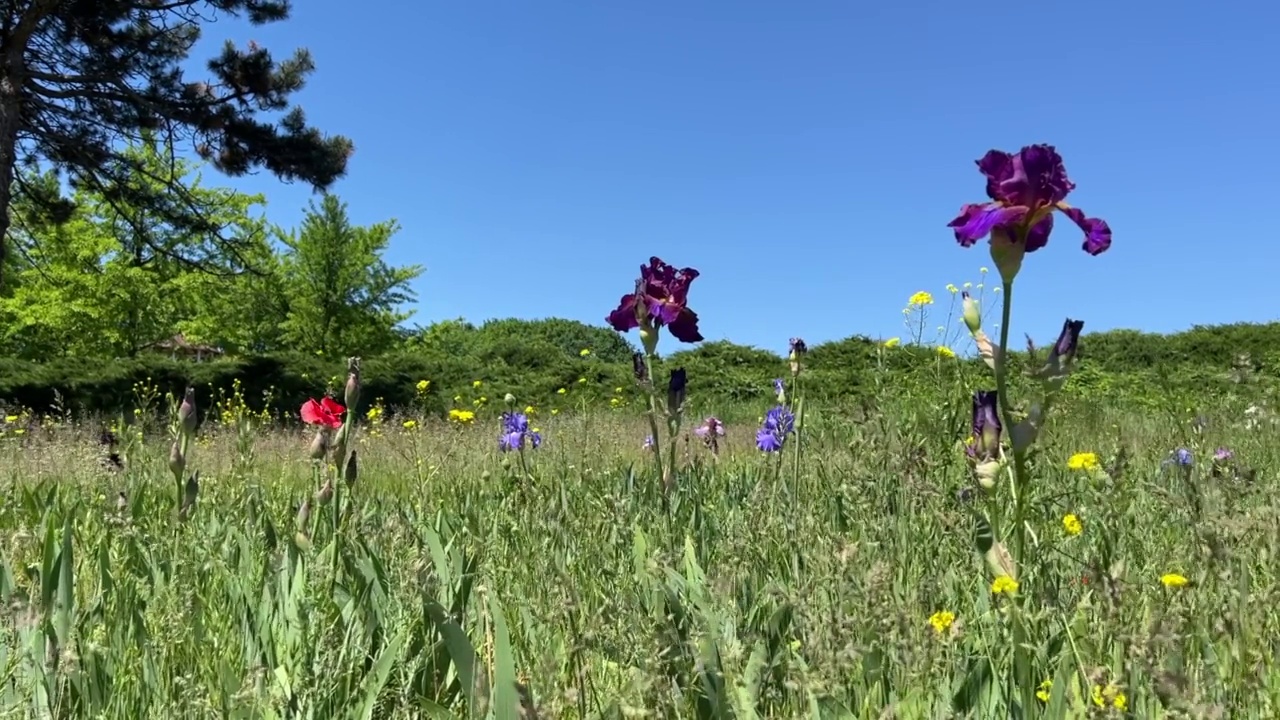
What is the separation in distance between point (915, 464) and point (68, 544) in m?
1.83

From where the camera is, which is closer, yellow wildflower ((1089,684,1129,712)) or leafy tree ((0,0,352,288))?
yellow wildflower ((1089,684,1129,712))

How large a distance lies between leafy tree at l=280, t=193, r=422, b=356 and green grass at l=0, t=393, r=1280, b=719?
57.9 feet

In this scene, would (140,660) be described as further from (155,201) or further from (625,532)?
(155,201)

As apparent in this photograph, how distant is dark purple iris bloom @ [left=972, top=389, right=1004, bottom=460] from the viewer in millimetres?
1440

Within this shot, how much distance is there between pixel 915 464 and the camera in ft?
6.03

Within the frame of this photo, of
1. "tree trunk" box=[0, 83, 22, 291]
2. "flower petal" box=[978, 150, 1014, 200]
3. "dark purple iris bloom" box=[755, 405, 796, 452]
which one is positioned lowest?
"dark purple iris bloom" box=[755, 405, 796, 452]

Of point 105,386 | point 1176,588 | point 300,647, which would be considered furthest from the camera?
point 105,386

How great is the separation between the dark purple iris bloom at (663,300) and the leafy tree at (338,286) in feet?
58.1

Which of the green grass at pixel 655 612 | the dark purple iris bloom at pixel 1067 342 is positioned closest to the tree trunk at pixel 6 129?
the green grass at pixel 655 612

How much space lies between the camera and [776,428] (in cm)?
324

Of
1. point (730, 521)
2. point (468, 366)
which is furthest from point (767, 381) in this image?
point (730, 521)

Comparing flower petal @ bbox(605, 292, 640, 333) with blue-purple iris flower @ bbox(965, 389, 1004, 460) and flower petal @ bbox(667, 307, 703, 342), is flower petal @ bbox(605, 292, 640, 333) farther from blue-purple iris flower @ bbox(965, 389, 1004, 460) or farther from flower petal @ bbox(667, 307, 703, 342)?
blue-purple iris flower @ bbox(965, 389, 1004, 460)

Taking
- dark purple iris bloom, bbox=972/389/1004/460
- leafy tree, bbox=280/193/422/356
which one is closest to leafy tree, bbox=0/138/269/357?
leafy tree, bbox=280/193/422/356

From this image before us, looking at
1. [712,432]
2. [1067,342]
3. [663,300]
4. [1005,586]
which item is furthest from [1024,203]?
[712,432]
